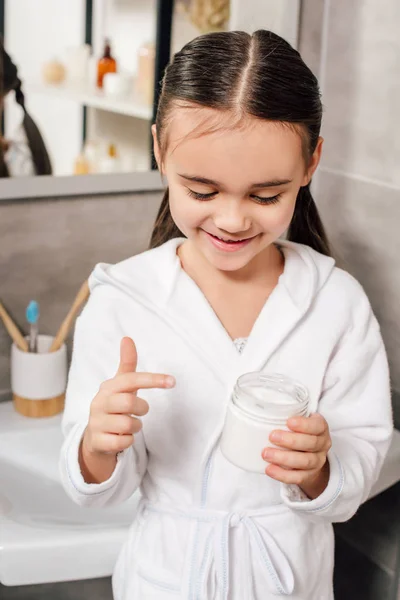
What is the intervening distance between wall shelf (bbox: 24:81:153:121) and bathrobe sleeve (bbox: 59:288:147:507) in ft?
1.51

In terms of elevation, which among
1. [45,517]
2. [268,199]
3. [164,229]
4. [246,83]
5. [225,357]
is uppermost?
[246,83]

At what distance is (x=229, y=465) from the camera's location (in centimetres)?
91

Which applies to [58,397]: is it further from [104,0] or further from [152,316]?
[104,0]

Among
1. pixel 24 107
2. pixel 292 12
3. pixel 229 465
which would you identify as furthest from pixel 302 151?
pixel 292 12

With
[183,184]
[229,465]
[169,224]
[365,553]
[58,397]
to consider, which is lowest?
[365,553]

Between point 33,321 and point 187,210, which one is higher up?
point 187,210

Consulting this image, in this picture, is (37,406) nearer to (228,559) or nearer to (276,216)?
(228,559)

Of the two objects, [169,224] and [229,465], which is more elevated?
[169,224]

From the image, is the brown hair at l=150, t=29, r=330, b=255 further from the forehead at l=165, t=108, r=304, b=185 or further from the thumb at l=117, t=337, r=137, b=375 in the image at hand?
the thumb at l=117, t=337, r=137, b=375

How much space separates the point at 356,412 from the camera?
94 cm

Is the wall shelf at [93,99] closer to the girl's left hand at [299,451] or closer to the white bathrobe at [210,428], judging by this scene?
the white bathrobe at [210,428]

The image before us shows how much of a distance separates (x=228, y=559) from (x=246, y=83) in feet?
1.81

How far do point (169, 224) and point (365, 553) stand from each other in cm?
83

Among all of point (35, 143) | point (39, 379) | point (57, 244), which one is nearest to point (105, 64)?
point (35, 143)
